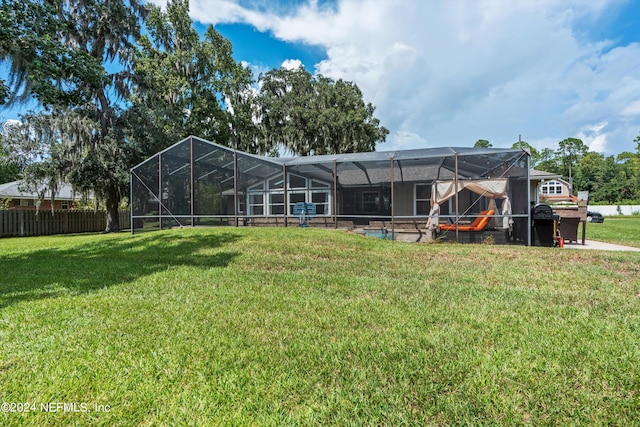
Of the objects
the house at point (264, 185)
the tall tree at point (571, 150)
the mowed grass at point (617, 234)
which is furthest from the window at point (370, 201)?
the tall tree at point (571, 150)

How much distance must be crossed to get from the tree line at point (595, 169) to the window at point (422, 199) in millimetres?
26146

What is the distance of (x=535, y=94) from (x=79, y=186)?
75.0ft

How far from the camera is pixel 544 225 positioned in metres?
8.83

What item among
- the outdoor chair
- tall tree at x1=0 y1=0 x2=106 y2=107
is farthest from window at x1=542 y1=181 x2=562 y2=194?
tall tree at x1=0 y1=0 x2=106 y2=107

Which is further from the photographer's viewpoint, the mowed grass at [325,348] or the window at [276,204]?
the window at [276,204]

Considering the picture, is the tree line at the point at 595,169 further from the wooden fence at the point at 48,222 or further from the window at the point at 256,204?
the wooden fence at the point at 48,222

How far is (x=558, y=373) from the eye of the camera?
191cm

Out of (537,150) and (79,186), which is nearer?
(79,186)

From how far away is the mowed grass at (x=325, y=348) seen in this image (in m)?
1.63

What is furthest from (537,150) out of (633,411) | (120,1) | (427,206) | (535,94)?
(633,411)

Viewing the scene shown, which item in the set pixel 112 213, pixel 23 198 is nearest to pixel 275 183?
pixel 112 213

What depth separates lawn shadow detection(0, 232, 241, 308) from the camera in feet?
13.7

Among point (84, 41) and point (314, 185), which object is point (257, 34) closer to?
point (84, 41)

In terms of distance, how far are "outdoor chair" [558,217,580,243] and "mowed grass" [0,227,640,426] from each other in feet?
19.2
